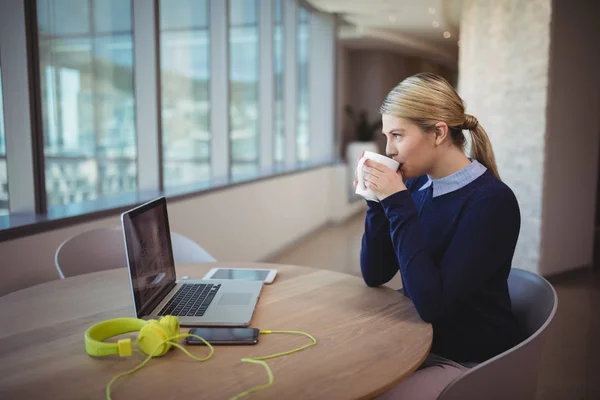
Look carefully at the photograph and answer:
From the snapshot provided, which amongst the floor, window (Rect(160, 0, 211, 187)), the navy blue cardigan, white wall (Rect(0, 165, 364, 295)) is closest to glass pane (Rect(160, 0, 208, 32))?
window (Rect(160, 0, 211, 187))

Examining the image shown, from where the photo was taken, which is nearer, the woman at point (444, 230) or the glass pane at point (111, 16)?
the woman at point (444, 230)

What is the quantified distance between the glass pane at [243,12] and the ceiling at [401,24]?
1528 mm

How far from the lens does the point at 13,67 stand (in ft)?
8.33

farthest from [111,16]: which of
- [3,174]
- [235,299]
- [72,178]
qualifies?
[235,299]

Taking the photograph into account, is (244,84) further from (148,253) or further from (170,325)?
(170,325)

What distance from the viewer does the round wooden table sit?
1028 mm

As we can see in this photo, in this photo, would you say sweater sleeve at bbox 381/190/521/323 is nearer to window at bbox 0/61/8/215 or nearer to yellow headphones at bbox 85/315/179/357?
Answer: yellow headphones at bbox 85/315/179/357

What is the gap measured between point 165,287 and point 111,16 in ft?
12.7

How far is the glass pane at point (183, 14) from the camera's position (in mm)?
5324

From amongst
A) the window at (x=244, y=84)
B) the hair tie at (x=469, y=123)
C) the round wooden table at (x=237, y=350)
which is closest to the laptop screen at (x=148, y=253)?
the round wooden table at (x=237, y=350)

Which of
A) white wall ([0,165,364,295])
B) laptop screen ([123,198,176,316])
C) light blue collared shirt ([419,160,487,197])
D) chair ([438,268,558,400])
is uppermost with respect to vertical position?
light blue collared shirt ([419,160,487,197])

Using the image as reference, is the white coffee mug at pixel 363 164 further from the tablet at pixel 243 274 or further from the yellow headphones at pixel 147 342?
the yellow headphones at pixel 147 342

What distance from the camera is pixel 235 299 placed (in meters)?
1.53

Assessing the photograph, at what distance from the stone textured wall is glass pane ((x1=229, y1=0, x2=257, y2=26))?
2.65 m
